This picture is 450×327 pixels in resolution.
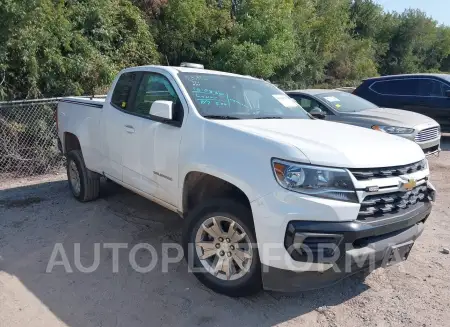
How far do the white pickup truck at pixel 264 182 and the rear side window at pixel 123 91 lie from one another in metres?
0.19

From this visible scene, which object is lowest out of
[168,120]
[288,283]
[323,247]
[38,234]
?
[38,234]

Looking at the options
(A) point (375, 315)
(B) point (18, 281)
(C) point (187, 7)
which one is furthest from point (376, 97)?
(B) point (18, 281)

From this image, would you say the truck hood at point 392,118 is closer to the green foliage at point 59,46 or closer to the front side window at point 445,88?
the front side window at point 445,88

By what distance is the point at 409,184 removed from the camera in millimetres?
3100

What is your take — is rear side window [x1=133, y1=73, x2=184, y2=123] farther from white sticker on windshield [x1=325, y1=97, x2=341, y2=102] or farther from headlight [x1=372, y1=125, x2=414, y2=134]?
white sticker on windshield [x1=325, y1=97, x2=341, y2=102]

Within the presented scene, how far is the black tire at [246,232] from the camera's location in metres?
3.06

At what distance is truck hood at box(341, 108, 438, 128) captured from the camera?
7453 mm

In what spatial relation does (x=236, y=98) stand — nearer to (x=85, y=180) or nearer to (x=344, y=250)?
(x=344, y=250)

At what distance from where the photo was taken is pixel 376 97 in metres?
10.7

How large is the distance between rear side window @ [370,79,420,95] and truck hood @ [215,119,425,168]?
299 inches

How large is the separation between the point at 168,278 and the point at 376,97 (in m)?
8.78

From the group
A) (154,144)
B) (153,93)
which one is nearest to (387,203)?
(154,144)

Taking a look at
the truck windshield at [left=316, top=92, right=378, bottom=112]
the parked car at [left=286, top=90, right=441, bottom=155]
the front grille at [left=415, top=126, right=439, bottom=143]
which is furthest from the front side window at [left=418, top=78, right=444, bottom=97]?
the front grille at [left=415, top=126, right=439, bottom=143]

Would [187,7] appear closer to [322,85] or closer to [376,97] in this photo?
[376,97]
